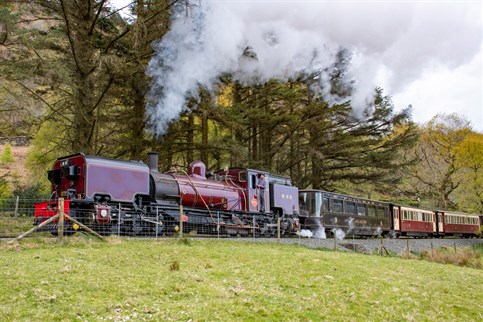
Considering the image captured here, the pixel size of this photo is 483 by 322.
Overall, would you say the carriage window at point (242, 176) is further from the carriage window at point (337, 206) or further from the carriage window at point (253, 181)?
the carriage window at point (337, 206)

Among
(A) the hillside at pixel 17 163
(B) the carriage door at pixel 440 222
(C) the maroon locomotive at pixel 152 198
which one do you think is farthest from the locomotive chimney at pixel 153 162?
(A) the hillside at pixel 17 163

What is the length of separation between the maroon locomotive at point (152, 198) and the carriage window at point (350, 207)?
7718 mm

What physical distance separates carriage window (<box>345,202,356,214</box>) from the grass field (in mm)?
15625

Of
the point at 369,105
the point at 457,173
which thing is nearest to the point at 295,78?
the point at 369,105

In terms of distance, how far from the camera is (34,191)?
27344 millimetres

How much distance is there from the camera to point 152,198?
54.6 ft

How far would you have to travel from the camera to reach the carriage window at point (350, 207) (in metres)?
28.9

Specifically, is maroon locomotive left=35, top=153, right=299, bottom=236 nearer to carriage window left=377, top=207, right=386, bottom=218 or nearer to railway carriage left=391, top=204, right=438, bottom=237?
carriage window left=377, top=207, right=386, bottom=218

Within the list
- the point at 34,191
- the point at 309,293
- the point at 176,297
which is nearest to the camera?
the point at 176,297

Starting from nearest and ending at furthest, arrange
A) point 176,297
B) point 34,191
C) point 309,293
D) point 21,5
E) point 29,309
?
1. point 29,309
2. point 176,297
3. point 309,293
4. point 21,5
5. point 34,191

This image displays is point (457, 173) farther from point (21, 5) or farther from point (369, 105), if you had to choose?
point (21, 5)

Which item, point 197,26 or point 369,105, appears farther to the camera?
point 369,105

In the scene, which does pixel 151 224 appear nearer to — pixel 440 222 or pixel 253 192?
pixel 253 192

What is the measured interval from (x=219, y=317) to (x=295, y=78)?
24.9 m
